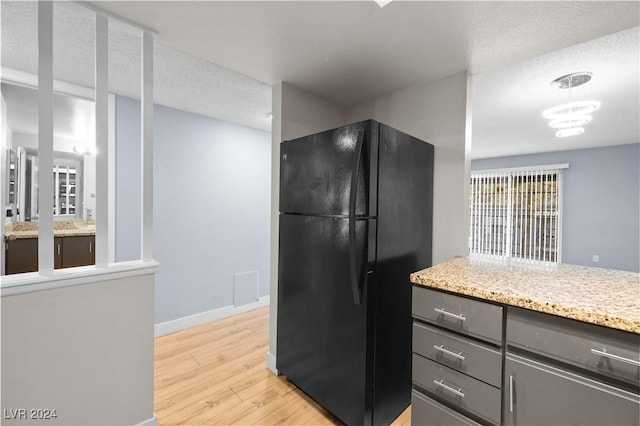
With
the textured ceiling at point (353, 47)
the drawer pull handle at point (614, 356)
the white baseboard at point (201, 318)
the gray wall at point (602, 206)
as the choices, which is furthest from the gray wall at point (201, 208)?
the gray wall at point (602, 206)

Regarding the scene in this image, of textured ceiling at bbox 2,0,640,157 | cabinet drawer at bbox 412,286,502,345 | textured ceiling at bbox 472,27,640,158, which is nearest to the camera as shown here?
cabinet drawer at bbox 412,286,502,345

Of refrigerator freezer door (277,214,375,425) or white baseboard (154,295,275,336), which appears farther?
white baseboard (154,295,275,336)

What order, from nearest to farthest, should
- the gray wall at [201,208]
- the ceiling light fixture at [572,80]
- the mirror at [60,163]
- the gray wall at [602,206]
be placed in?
the ceiling light fixture at [572,80] < the gray wall at [201,208] < the mirror at [60,163] < the gray wall at [602,206]

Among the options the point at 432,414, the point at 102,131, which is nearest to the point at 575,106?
the point at 432,414

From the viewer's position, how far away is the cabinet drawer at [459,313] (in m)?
1.13

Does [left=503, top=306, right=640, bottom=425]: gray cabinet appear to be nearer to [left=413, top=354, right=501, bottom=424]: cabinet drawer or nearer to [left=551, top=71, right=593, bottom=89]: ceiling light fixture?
[left=413, top=354, right=501, bottom=424]: cabinet drawer

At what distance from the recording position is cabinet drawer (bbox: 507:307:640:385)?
874 mm

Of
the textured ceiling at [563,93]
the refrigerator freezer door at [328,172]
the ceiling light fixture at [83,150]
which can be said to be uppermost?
the textured ceiling at [563,93]

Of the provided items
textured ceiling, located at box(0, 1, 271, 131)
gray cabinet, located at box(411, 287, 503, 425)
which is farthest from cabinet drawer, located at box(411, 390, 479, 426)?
textured ceiling, located at box(0, 1, 271, 131)

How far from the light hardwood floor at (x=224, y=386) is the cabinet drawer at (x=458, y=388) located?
66cm

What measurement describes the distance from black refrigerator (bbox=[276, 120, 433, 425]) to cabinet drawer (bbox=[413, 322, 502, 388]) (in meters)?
0.31

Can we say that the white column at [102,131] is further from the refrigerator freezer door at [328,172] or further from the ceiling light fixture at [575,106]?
the ceiling light fixture at [575,106]

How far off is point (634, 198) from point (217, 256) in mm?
6607

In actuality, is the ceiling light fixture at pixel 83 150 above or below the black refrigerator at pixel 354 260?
above
